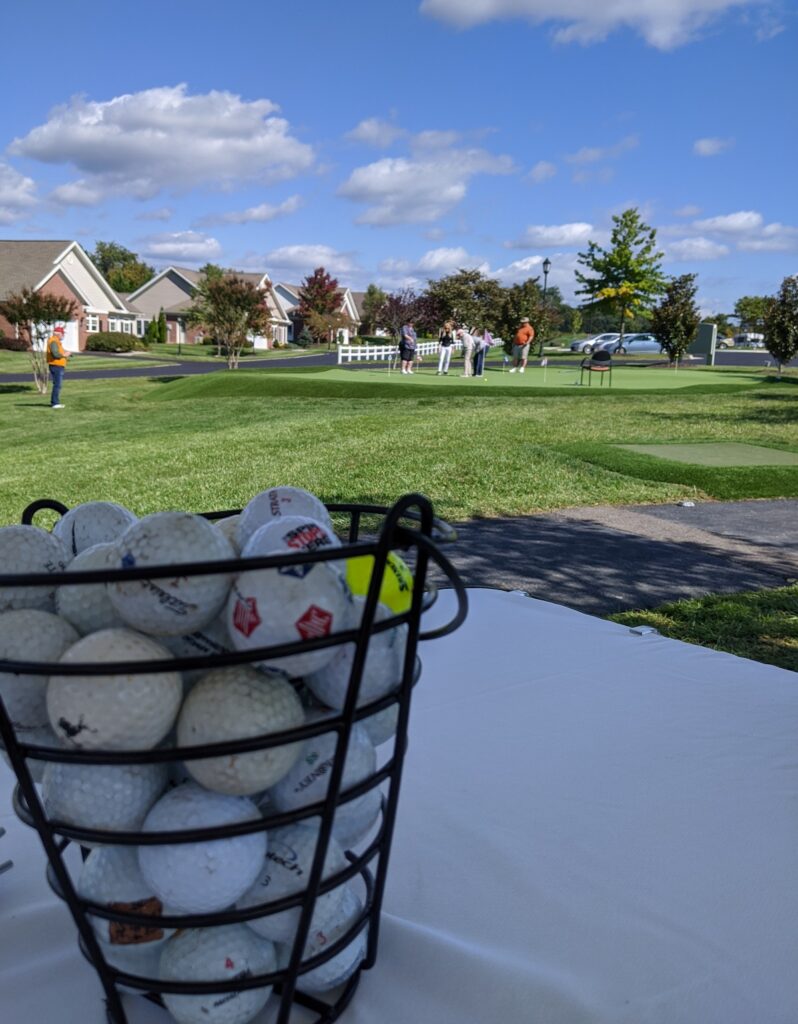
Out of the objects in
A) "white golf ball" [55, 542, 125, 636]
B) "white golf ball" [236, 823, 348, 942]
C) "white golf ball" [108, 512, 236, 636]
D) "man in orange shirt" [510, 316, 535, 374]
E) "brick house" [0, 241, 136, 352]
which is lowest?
"white golf ball" [236, 823, 348, 942]

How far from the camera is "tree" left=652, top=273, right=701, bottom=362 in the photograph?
113 feet

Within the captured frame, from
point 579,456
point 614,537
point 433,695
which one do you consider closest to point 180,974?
point 433,695

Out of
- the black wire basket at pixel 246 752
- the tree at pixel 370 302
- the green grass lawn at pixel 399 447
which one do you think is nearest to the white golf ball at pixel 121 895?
the black wire basket at pixel 246 752

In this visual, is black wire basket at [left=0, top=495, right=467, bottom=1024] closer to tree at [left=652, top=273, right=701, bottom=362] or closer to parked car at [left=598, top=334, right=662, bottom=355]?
tree at [left=652, top=273, right=701, bottom=362]

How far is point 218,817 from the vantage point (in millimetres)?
861

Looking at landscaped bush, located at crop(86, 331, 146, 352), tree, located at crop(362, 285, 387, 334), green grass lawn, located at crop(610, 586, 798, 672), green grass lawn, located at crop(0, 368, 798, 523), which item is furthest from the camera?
tree, located at crop(362, 285, 387, 334)

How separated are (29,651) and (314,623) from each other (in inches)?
12.2

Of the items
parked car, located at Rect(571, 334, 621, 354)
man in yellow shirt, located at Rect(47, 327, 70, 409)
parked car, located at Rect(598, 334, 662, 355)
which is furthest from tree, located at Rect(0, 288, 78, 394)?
parked car, located at Rect(598, 334, 662, 355)

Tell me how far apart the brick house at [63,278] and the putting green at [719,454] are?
149 ft

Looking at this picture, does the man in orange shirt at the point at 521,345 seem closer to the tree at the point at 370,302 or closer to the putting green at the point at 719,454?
the putting green at the point at 719,454

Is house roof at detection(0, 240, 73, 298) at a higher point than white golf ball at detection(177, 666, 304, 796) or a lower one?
higher

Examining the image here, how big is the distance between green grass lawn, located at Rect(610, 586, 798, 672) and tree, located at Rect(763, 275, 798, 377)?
24.8 meters

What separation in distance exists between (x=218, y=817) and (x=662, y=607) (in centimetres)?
386

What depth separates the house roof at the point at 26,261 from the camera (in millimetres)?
49969
